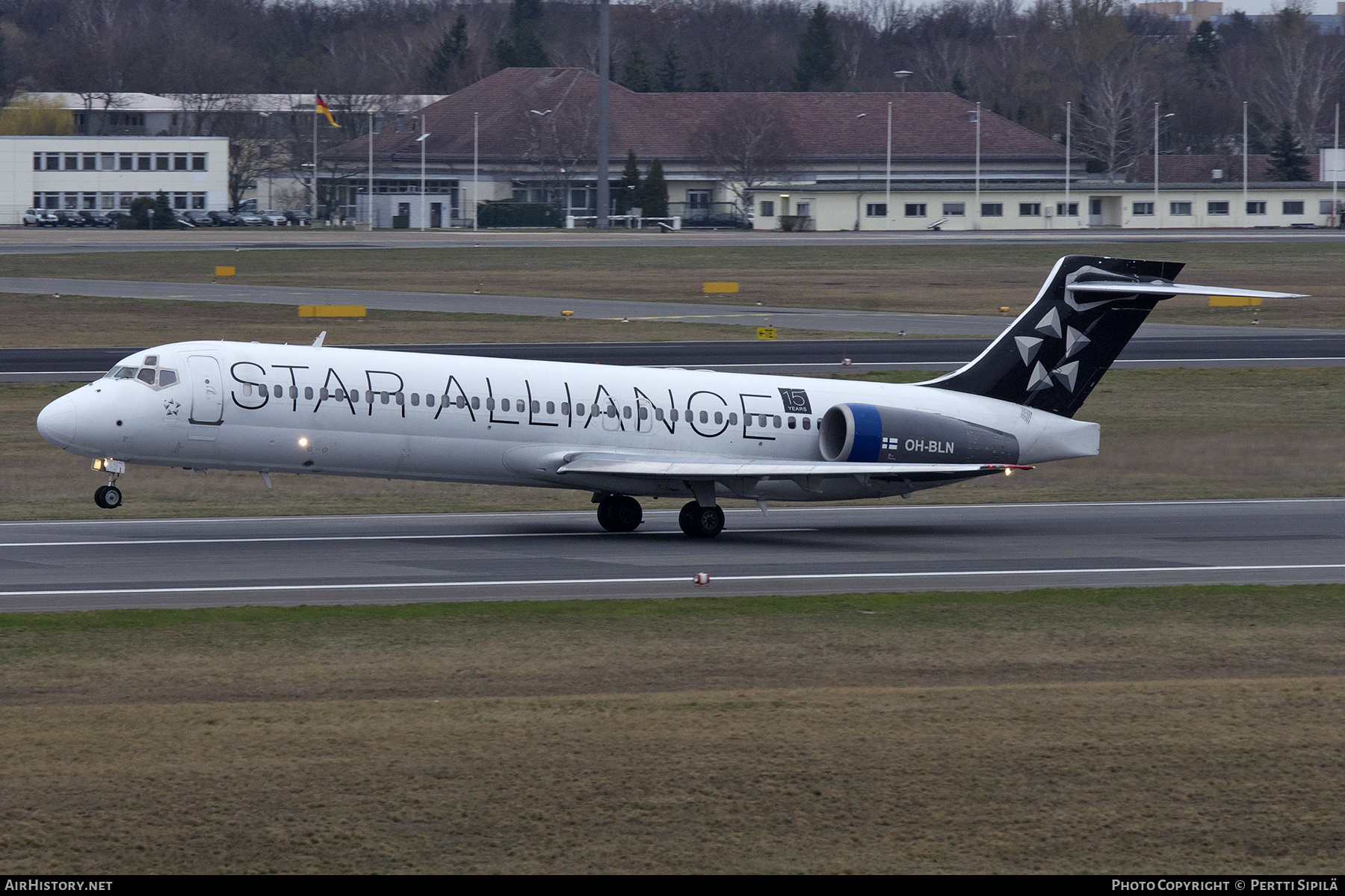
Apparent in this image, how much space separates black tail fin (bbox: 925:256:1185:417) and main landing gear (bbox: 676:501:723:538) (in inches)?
264

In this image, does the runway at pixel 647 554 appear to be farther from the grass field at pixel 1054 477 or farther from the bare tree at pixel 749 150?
the bare tree at pixel 749 150

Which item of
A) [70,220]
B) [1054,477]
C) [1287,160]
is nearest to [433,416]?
[1054,477]

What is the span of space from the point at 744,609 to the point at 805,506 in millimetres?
13578

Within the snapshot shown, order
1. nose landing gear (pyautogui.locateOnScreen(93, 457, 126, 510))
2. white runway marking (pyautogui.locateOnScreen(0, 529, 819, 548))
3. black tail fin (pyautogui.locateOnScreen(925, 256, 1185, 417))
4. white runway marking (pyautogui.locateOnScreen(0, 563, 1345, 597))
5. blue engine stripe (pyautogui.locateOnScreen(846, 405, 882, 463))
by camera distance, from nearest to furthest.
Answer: white runway marking (pyautogui.locateOnScreen(0, 563, 1345, 597)), nose landing gear (pyautogui.locateOnScreen(93, 457, 126, 510)), white runway marking (pyautogui.locateOnScreen(0, 529, 819, 548)), blue engine stripe (pyautogui.locateOnScreen(846, 405, 882, 463)), black tail fin (pyautogui.locateOnScreen(925, 256, 1185, 417))

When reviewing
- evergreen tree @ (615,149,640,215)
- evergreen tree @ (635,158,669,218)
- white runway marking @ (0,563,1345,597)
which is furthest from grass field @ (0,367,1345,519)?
evergreen tree @ (615,149,640,215)

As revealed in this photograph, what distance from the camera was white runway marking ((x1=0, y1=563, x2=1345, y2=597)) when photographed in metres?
23.5

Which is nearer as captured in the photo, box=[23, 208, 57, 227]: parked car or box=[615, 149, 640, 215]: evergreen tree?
box=[23, 208, 57, 227]: parked car

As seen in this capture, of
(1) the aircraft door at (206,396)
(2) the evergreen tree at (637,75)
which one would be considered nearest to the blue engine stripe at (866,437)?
(1) the aircraft door at (206,396)

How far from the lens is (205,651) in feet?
63.2

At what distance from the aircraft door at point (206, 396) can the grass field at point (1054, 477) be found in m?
4.88

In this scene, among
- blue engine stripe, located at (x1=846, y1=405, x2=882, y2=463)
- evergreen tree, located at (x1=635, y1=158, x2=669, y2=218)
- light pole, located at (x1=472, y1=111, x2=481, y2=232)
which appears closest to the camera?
blue engine stripe, located at (x1=846, y1=405, x2=882, y2=463)

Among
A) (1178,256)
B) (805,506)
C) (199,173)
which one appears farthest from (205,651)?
(199,173)

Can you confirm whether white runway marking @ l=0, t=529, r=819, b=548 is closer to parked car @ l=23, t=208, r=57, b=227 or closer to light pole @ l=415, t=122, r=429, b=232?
light pole @ l=415, t=122, r=429, b=232

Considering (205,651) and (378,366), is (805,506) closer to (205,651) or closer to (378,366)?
(378,366)
